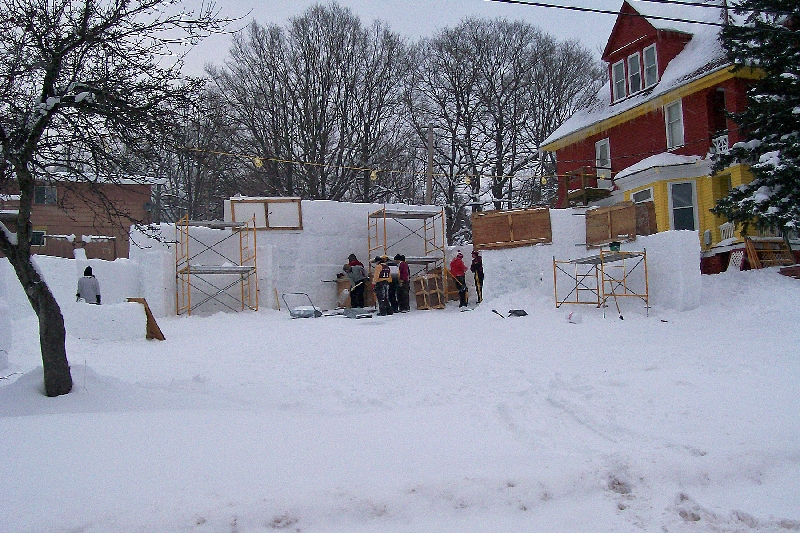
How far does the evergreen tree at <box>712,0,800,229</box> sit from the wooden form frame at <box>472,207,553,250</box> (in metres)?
4.32

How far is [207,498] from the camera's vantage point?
5.09 metres

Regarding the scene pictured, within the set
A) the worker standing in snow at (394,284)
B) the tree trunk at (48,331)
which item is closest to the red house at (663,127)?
the worker standing in snow at (394,284)

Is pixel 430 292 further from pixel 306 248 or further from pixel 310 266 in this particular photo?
pixel 306 248

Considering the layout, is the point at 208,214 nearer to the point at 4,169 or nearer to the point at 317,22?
the point at 317,22

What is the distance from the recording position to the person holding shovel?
68.1ft

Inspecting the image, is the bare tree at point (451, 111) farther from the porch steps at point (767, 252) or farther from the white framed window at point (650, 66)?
the porch steps at point (767, 252)

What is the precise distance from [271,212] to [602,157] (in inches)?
513

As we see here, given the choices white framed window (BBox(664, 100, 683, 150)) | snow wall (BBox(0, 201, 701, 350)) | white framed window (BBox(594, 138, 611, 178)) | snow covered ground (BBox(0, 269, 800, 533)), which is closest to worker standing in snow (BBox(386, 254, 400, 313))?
snow wall (BBox(0, 201, 701, 350))

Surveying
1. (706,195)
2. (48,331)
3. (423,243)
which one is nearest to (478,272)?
(423,243)

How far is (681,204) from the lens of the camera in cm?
2300

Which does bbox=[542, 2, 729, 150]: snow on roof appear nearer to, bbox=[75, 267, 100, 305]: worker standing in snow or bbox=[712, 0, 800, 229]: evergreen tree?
bbox=[712, 0, 800, 229]: evergreen tree

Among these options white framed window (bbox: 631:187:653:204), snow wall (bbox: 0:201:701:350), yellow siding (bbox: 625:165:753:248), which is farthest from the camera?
white framed window (bbox: 631:187:653:204)

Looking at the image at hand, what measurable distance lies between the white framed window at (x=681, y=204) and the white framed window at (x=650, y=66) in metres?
4.17

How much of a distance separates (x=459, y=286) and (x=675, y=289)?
657cm
